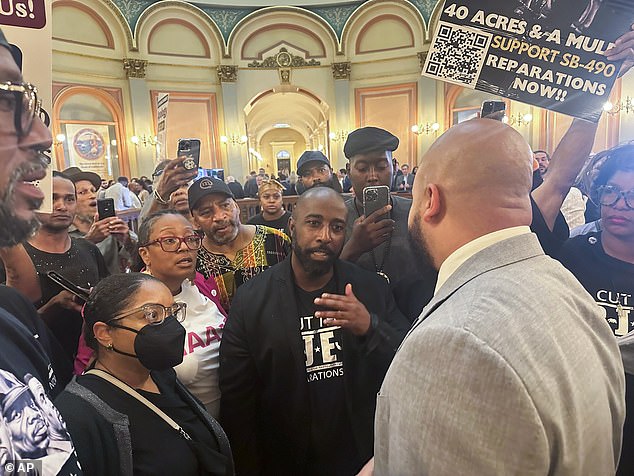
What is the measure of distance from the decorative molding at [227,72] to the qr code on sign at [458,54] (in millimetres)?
13274

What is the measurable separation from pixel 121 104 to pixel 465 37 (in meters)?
13.2

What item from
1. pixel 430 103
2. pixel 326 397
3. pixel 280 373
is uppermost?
pixel 430 103

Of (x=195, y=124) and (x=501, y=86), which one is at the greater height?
(x=195, y=124)

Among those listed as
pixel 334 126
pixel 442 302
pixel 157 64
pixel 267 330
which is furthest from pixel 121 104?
pixel 442 302

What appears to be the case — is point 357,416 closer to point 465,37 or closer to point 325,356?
point 325,356

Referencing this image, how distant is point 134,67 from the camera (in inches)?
484

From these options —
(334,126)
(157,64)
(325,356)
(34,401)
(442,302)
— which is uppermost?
(157,64)

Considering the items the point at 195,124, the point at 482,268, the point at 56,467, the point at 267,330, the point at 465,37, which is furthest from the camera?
the point at 195,124

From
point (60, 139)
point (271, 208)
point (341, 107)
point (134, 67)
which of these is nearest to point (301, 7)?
point (341, 107)

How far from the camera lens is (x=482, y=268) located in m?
Result: 0.89

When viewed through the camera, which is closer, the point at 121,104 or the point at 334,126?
the point at 121,104

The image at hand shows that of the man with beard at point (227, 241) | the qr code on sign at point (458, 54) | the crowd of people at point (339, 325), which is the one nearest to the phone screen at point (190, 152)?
the crowd of people at point (339, 325)

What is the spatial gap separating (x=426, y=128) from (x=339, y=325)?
43.1ft

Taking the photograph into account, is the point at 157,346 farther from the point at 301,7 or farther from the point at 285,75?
the point at 301,7
